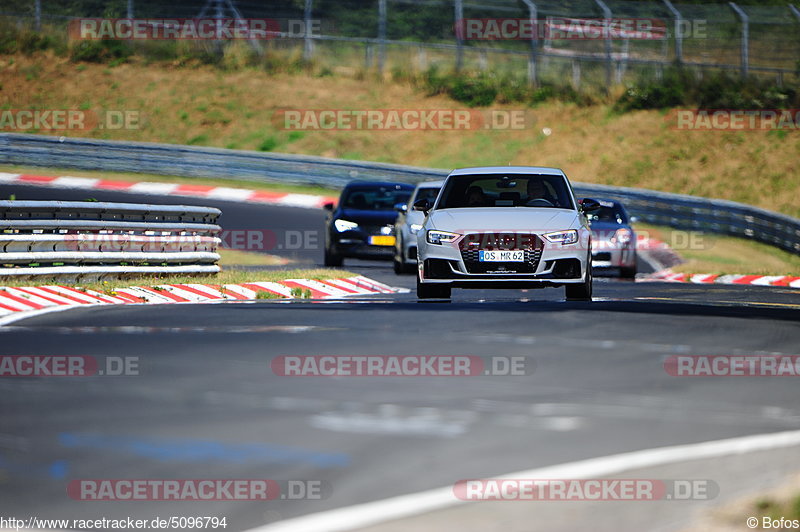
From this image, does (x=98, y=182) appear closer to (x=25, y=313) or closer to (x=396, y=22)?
(x=396, y=22)

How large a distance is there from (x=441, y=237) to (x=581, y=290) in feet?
5.71

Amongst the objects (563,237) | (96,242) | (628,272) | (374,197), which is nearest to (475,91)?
(374,197)

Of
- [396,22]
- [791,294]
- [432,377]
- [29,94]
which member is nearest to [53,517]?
[432,377]

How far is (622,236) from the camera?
22.6 m

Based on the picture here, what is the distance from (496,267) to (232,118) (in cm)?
3134

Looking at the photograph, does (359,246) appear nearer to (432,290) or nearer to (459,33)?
(432,290)

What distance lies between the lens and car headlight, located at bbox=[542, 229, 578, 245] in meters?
14.4

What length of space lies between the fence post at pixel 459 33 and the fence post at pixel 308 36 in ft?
13.6

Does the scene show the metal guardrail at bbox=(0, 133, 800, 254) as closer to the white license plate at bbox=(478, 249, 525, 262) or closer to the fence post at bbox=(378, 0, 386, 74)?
the fence post at bbox=(378, 0, 386, 74)

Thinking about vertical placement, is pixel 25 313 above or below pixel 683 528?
below

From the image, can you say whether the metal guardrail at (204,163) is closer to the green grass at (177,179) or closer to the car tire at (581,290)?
the green grass at (177,179)

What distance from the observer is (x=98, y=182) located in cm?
3488

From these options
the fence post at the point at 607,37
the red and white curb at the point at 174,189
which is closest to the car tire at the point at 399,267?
the red and white curb at the point at 174,189

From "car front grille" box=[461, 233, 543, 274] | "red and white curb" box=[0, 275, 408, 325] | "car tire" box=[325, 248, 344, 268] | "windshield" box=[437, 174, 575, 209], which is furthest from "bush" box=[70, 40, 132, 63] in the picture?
"car front grille" box=[461, 233, 543, 274]
